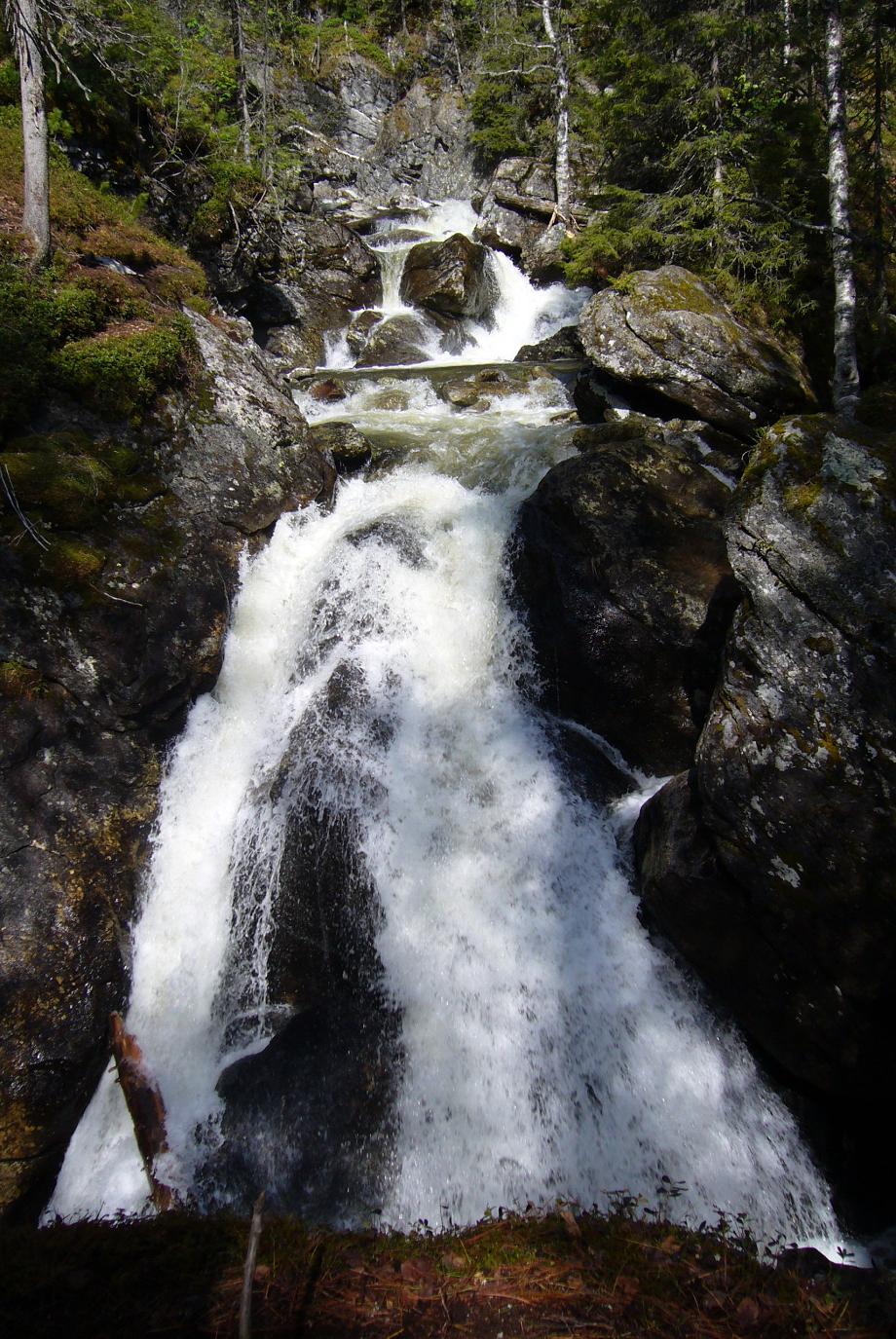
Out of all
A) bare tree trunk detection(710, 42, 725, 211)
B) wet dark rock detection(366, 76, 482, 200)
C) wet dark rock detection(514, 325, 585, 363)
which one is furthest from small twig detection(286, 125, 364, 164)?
bare tree trunk detection(710, 42, 725, 211)

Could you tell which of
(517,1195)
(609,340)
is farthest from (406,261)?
(517,1195)

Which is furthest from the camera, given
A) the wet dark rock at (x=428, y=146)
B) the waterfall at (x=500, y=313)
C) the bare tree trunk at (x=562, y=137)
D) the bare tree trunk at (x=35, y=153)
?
the wet dark rock at (x=428, y=146)

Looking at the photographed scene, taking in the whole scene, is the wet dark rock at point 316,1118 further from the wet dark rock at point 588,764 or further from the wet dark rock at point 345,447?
the wet dark rock at point 345,447

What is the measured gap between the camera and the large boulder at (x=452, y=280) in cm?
1909

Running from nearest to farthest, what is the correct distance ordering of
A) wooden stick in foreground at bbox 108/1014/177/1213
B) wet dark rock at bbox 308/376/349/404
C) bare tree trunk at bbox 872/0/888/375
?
wooden stick in foreground at bbox 108/1014/177/1213
bare tree trunk at bbox 872/0/888/375
wet dark rock at bbox 308/376/349/404

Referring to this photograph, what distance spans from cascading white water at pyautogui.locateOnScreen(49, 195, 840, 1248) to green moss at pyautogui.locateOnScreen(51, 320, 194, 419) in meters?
2.61

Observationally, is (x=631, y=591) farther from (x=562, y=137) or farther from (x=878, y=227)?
(x=562, y=137)

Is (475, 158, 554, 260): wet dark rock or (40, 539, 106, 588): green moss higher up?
(475, 158, 554, 260): wet dark rock

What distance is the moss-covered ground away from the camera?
2781 millimetres

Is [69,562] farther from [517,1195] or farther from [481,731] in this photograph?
[517,1195]

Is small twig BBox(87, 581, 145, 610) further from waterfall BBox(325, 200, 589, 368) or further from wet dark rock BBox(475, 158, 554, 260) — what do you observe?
wet dark rock BBox(475, 158, 554, 260)

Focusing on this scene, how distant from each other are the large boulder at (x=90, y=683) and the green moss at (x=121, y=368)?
263 millimetres

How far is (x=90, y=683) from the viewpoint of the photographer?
6898mm

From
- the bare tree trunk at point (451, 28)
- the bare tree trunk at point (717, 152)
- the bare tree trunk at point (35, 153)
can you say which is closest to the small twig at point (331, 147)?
the bare tree trunk at point (451, 28)
